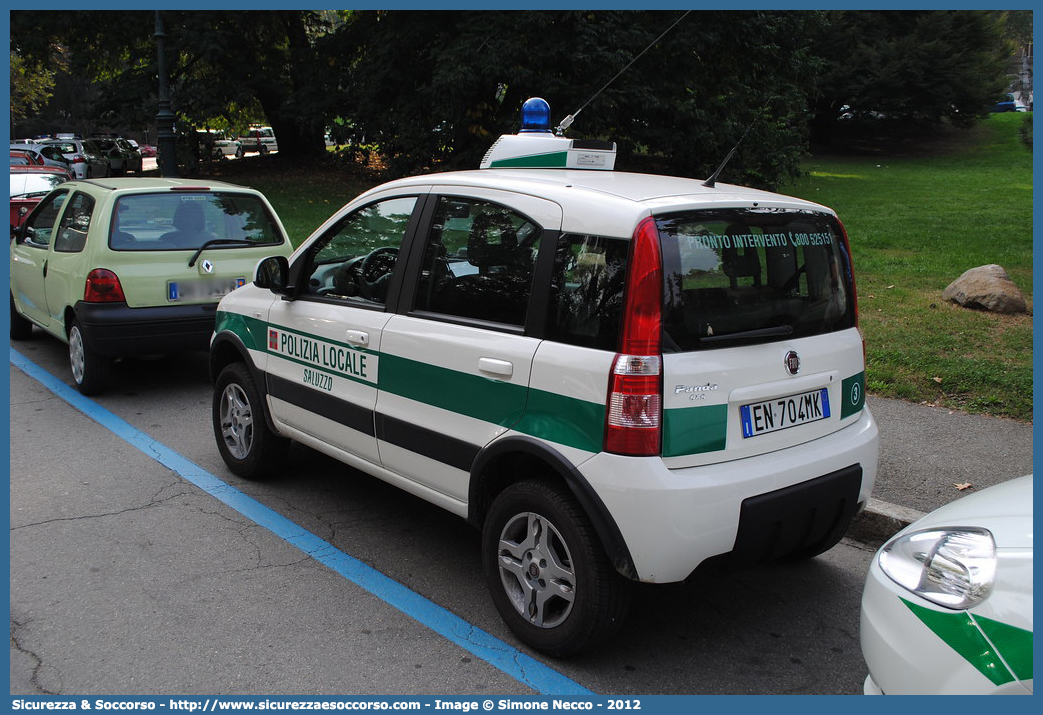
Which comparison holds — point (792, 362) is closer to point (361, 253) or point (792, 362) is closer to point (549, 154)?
point (549, 154)

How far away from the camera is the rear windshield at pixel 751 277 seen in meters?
3.11

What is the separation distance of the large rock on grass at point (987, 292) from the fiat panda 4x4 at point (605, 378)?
536 centimetres

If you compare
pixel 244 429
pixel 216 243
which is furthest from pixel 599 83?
pixel 244 429

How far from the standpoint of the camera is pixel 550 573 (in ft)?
10.8

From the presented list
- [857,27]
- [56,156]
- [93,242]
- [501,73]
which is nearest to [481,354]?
[93,242]

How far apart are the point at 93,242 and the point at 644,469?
553 centimetres

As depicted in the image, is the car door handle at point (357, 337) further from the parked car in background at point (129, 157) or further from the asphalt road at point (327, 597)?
the parked car in background at point (129, 157)

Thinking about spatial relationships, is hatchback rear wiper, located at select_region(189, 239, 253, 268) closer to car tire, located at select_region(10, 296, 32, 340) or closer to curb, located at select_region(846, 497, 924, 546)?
car tire, located at select_region(10, 296, 32, 340)

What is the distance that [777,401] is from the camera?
3273 millimetres

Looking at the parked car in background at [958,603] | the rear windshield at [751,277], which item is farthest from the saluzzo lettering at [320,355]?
the parked car in background at [958,603]

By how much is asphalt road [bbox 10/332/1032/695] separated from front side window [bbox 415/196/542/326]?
1.26 meters

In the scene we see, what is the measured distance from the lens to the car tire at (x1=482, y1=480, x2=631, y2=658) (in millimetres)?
3123

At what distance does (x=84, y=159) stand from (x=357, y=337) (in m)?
31.7

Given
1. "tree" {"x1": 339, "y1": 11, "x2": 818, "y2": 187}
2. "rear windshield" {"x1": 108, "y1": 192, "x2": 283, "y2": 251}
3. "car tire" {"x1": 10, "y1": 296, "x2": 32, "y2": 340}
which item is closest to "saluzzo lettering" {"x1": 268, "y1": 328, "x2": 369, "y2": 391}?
"rear windshield" {"x1": 108, "y1": 192, "x2": 283, "y2": 251}
